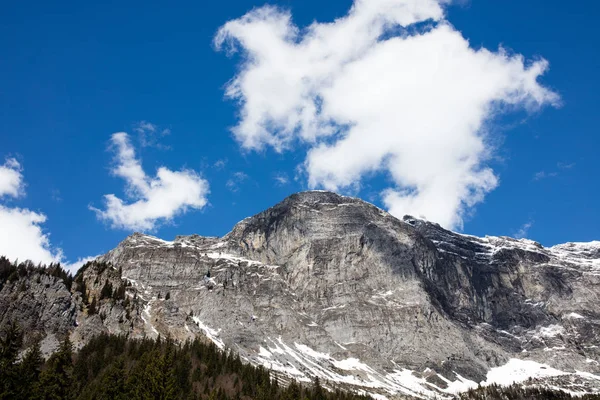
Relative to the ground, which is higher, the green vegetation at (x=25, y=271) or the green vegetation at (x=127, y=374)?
the green vegetation at (x=25, y=271)

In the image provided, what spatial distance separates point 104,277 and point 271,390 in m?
70.2

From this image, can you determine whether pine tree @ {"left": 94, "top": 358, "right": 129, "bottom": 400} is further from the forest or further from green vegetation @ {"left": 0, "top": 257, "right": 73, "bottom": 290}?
green vegetation @ {"left": 0, "top": 257, "right": 73, "bottom": 290}

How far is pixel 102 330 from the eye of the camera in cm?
13525

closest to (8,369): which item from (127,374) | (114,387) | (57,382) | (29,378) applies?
(29,378)

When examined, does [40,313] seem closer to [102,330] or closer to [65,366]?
[102,330]

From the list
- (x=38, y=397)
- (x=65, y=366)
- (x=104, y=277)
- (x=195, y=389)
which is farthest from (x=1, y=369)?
(x=104, y=277)

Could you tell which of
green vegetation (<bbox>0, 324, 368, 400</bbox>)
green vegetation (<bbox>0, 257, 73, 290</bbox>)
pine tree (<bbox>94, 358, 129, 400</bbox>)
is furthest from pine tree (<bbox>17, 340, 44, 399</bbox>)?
green vegetation (<bbox>0, 257, 73, 290</bbox>)

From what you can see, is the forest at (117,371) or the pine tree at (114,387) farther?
the pine tree at (114,387)

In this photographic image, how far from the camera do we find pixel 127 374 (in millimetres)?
93562

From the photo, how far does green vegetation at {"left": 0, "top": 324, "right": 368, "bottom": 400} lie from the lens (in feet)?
221

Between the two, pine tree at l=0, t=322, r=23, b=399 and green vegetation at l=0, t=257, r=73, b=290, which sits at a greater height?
green vegetation at l=0, t=257, r=73, b=290

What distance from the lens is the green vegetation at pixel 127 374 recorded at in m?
67.4

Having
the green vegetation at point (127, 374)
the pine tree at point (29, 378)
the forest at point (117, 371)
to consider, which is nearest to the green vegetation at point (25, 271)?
the forest at point (117, 371)

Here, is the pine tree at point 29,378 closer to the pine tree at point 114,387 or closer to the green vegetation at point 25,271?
the pine tree at point 114,387
